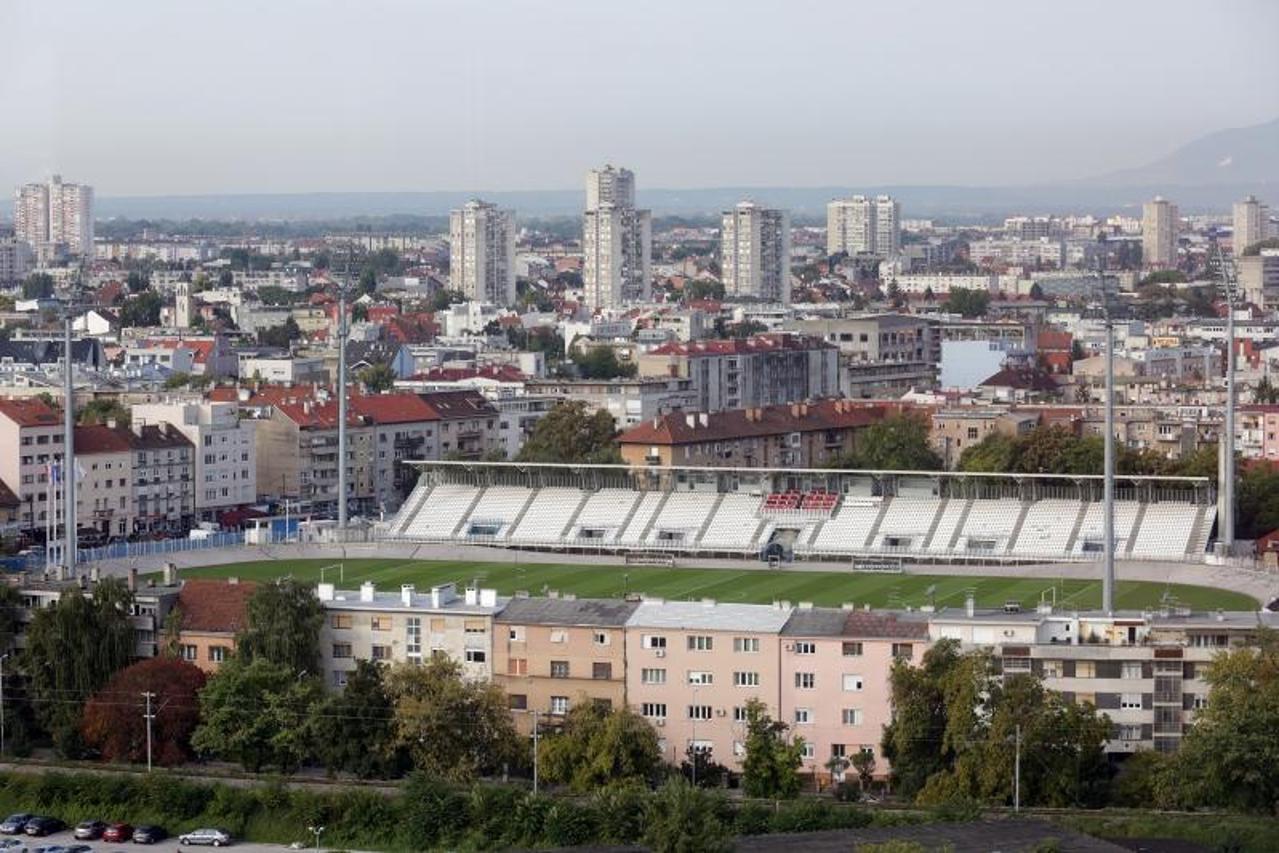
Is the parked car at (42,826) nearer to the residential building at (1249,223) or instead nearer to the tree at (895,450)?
the tree at (895,450)

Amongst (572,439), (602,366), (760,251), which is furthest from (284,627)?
(760,251)

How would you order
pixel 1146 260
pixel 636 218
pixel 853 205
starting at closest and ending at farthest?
1. pixel 636 218
2. pixel 1146 260
3. pixel 853 205

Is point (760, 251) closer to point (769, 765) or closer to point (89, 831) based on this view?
point (769, 765)

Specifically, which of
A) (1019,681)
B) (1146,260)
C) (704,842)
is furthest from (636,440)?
(1146,260)

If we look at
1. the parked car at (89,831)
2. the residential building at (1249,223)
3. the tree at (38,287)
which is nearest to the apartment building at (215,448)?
the parked car at (89,831)

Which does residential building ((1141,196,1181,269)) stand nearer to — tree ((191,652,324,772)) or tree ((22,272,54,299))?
tree ((22,272,54,299))

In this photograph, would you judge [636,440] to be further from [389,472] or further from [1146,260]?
[1146,260]

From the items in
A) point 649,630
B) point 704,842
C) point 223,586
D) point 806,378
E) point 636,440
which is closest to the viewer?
point 704,842

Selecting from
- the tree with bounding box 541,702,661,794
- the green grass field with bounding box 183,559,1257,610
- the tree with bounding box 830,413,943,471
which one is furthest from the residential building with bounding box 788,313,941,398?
the tree with bounding box 541,702,661,794
